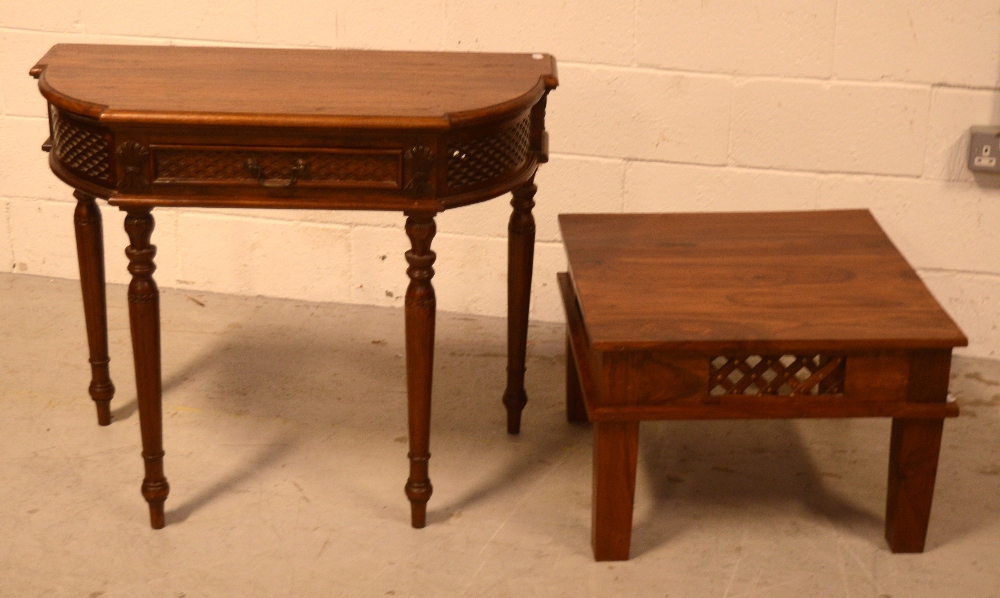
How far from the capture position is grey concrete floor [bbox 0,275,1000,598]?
2135 millimetres

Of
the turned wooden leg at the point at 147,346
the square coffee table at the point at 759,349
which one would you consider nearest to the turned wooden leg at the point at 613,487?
the square coffee table at the point at 759,349

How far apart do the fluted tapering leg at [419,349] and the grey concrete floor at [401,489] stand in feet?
0.29

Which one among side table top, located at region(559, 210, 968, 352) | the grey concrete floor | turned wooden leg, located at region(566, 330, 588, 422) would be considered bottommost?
the grey concrete floor

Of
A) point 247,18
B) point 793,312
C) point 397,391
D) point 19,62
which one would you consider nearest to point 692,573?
point 793,312

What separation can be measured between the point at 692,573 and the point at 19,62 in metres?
2.14

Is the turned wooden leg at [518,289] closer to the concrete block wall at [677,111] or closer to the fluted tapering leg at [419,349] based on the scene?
the fluted tapering leg at [419,349]

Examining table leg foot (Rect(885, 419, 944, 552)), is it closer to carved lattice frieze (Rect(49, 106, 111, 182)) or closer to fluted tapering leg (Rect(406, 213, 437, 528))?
fluted tapering leg (Rect(406, 213, 437, 528))

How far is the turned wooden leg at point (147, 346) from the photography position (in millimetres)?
2061

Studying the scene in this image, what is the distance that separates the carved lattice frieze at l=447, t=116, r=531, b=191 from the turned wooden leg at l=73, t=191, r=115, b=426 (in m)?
0.73

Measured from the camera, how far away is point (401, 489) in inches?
95.1

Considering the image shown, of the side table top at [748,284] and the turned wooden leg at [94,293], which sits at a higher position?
the side table top at [748,284]

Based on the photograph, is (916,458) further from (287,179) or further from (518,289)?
(287,179)

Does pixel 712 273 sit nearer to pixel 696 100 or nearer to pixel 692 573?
pixel 692 573

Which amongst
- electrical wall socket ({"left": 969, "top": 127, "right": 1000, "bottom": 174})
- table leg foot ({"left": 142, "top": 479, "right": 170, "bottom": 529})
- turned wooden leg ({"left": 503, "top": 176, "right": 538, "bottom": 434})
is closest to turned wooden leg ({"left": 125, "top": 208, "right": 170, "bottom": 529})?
table leg foot ({"left": 142, "top": 479, "right": 170, "bottom": 529})
